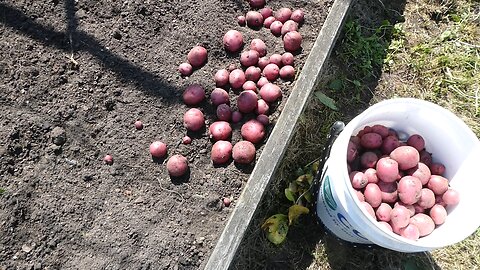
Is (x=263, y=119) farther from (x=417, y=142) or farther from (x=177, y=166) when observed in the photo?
(x=417, y=142)

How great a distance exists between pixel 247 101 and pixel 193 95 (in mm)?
284

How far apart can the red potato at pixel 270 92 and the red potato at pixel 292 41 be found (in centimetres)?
26

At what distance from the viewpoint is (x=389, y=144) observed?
2412 millimetres

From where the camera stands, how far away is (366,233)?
7.10 ft

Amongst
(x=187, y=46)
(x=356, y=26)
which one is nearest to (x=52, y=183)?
(x=187, y=46)

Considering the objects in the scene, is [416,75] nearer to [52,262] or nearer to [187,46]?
[187,46]

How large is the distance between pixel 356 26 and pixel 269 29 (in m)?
0.61

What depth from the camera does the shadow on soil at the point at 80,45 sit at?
9.01 ft

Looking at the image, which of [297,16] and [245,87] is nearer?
[245,87]

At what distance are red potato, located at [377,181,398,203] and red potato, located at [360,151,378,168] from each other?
3.8 inches

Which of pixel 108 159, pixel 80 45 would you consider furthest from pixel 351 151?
pixel 80 45

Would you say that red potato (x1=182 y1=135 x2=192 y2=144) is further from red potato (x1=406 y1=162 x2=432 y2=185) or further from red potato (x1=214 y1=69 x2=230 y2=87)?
red potato (x1=406 y1=162 x2=432 y2=185)

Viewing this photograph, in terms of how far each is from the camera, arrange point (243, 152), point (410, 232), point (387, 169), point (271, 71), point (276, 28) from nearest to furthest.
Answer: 1. point (410, 232)
2. point (387, 169)
3. point (243, 152)
4. point (271, 71)
5. point (276, 28)

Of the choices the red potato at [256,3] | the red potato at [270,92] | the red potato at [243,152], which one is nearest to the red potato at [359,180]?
the red potato at [243,152]
